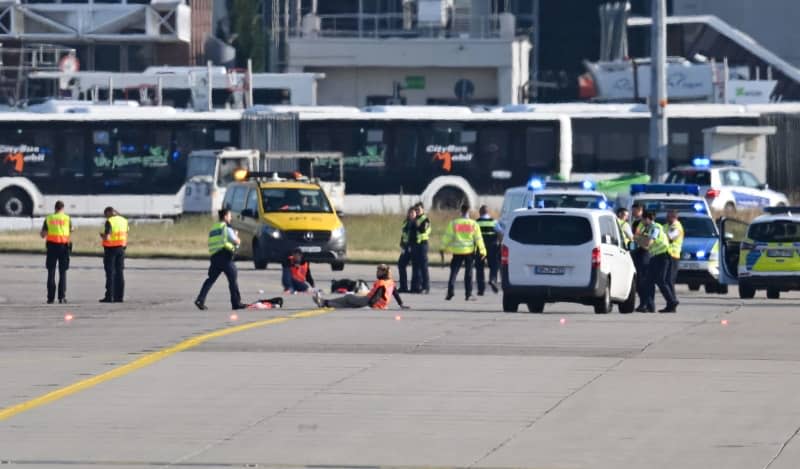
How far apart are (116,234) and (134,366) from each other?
463 inches

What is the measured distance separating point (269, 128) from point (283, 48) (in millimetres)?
21175

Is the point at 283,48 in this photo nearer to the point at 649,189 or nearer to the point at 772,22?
the point at 772,22

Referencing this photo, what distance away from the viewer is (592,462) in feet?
45.0

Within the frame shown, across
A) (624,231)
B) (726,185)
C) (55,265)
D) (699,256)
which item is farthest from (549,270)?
(726,185)

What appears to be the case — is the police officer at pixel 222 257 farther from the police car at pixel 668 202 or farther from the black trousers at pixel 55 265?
the police car at pixel 668 202

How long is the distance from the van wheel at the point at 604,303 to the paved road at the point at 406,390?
0.19m

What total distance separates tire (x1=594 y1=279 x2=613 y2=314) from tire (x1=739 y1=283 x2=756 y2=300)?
229 inches

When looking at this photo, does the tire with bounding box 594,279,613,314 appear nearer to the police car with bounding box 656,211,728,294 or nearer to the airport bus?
the police car with bounding box 656,211,728,294

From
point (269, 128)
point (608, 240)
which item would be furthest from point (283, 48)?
point (608, 240)

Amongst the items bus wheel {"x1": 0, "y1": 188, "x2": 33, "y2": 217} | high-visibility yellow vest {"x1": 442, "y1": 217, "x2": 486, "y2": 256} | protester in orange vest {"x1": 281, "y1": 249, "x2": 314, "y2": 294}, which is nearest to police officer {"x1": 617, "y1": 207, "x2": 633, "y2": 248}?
high-visibility yellow vest {"x1": 442, "y1": 217, "x2": 486, "y2": 256}

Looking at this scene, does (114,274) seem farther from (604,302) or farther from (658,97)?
(658,97)

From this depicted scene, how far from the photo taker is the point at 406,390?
17969 millimetres

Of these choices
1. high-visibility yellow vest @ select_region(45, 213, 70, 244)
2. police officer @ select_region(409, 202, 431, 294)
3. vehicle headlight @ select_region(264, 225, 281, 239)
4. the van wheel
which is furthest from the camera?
vehicle headlight @ select_region(264, 225, 281, 239)

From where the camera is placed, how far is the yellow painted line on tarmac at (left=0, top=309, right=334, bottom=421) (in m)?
16.8
